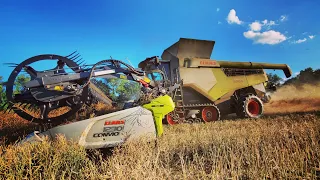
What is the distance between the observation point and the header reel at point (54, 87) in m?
5.03

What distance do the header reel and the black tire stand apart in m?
6.00

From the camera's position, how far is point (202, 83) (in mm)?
9359

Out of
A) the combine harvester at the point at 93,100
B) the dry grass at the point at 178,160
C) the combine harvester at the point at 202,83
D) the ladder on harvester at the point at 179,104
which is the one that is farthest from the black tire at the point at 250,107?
the dry grass at the point at 178,160

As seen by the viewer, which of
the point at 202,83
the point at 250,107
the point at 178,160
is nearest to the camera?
the point at 178,160

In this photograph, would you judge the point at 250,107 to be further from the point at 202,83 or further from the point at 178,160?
the point at 178,160

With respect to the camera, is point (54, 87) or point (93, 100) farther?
point (93, 100)

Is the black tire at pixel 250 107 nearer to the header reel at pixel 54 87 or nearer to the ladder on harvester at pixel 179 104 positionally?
the ladder on harvester at pixel 179 104

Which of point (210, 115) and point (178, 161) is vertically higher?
point (210, 115)

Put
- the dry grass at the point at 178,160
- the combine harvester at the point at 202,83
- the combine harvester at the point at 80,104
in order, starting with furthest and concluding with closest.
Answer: the combine harvester at the point at 202,83 < the combine harvester at the point at 80,104 < the dry grass at the point at 178,160

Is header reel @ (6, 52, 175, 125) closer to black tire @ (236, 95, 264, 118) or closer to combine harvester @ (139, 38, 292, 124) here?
combine harvester @ (139, 38, 292, 124)

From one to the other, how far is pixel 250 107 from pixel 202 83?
2.42m

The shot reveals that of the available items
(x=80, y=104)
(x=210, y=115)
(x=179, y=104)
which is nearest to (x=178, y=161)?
(x=80, y=104)

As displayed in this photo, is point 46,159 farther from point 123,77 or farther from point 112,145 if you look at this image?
point 123,77

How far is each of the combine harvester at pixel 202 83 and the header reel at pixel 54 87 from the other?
349 centimetres
